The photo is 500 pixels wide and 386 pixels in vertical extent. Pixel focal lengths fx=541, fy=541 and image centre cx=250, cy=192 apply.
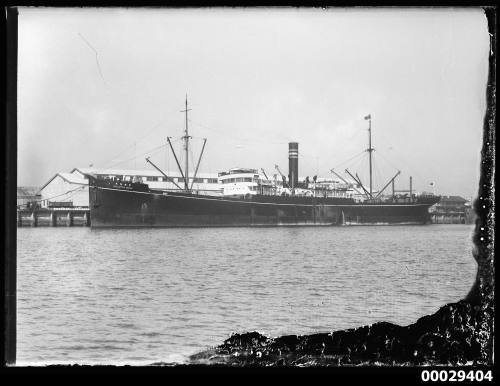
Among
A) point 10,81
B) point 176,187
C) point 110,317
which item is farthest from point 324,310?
point 176,187

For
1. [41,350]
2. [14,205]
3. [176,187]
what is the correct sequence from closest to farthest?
[14,205] → [41,350] → [176,187]

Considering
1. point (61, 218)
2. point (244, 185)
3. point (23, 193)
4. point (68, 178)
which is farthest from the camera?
point (61, 218)

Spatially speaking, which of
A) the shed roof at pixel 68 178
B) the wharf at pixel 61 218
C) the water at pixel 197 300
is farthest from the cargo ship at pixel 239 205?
the water at pixel 197 300

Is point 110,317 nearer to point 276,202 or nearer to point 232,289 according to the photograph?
point 232,289
